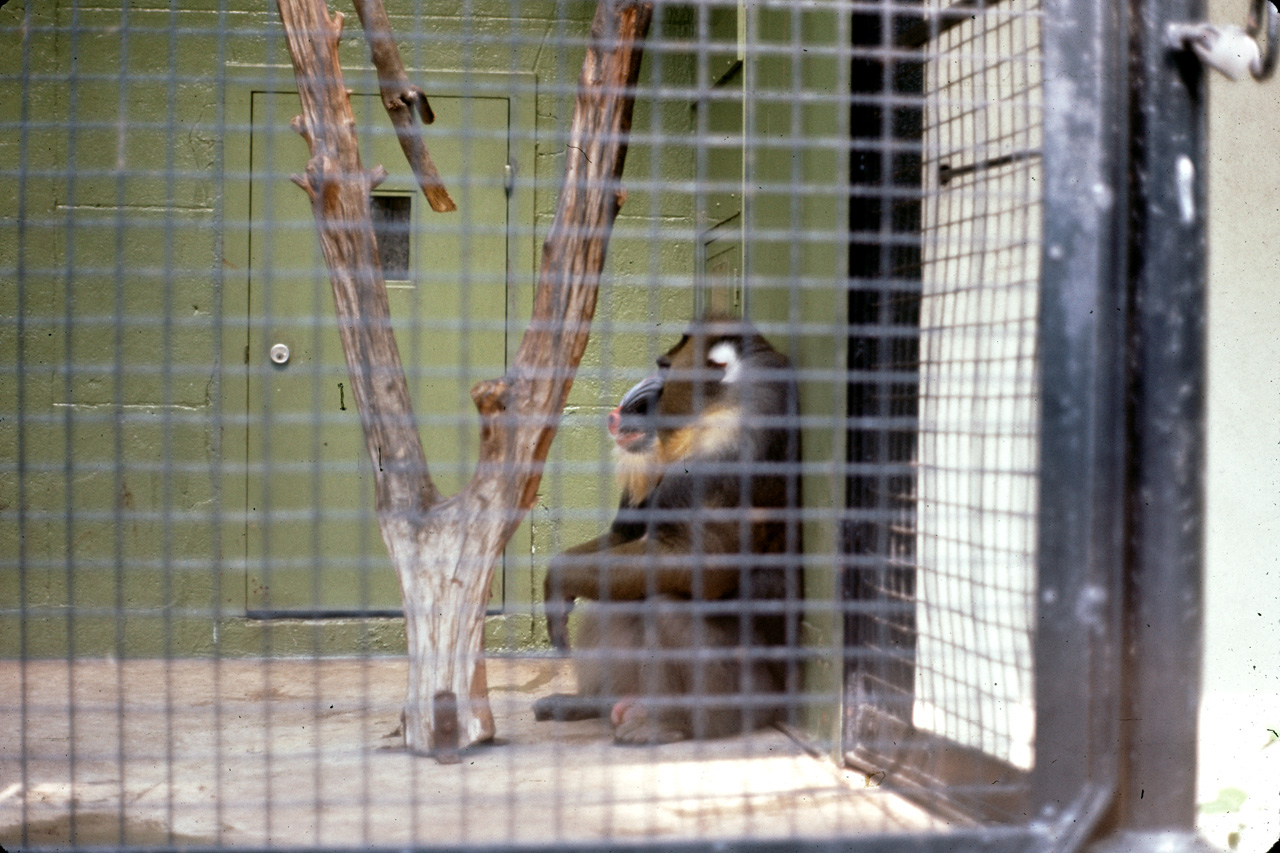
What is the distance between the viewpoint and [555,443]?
485 cm

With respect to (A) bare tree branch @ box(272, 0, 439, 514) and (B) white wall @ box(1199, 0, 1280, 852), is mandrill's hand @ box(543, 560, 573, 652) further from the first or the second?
(B) white wall @ box(1199, 0, 1280, 852)

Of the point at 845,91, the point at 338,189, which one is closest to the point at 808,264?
the point at 845,91

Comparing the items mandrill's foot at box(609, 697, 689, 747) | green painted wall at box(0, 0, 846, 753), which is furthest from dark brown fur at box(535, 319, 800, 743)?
green painted wall at box(0, 0, 846, 753)

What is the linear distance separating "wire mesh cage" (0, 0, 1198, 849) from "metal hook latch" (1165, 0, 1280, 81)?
0.42 feet

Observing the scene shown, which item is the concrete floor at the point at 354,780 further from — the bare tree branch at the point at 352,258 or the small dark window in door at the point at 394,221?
the small dark window in door at the point at 394,221

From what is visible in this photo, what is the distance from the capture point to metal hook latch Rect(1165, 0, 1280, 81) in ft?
5.93

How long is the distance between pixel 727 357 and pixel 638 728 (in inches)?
49.4

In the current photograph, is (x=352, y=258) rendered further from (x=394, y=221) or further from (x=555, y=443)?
(x=555, y=443)

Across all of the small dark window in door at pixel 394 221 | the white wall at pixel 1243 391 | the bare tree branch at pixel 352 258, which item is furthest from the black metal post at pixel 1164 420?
the small dark window in door at pixel 394 221

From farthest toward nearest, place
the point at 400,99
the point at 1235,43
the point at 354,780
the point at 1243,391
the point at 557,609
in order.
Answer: the point at 557,609, the point at 400,99, the point at 354,780, the point at 1243,391, the point at 1235,43

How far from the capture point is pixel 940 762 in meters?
2.64

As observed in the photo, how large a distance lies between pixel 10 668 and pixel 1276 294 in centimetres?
458

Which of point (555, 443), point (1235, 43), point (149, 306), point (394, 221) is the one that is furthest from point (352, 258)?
point (1235, 43)

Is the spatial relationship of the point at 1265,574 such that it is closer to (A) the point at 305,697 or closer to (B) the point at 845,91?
(B) the point at 845,91
